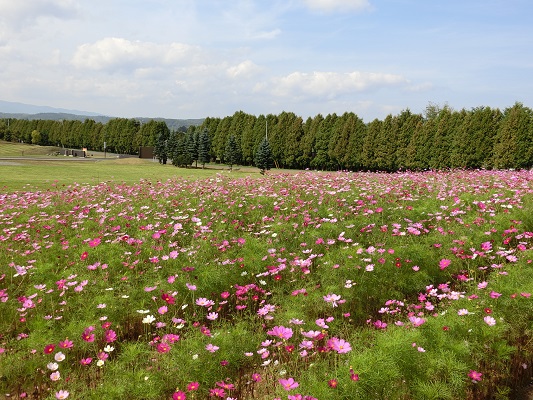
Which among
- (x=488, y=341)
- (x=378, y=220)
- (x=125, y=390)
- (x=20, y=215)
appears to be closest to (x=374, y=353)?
(x=488, y=341)

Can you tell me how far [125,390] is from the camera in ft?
9.91

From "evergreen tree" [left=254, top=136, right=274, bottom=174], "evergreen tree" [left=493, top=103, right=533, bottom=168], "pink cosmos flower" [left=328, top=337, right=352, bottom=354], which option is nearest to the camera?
"pink cosmos flower" [left=328, top=337, right=352, bottom=354]

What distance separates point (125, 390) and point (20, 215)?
7.24 meters

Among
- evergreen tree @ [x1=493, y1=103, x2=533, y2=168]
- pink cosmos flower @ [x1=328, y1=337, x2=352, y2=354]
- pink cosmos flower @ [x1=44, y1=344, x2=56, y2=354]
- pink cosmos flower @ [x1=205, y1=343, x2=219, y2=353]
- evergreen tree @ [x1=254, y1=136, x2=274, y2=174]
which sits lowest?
pink cosmos flower @ [x1=44, y1=344, x2=56, y2=354]

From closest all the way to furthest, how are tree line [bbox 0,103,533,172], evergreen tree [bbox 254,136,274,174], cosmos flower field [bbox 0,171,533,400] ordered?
1. cosmos flower field [bbox 0,171,533,400]
2. tree line [bbox 0,103,533,172]
3. evergreen tree [bbox 254,136,274,174]

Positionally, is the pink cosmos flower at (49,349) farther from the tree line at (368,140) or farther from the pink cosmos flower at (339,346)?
the tree line at (368,140)

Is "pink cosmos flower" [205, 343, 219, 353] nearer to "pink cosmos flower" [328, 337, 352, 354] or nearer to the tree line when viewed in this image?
"pink cosmos flower" [328, 337, 352, 354]

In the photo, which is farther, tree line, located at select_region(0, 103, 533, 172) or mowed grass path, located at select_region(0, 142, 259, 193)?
tree line, located at select_region(0, 103, 533, 172)

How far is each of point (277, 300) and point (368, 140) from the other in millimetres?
38714

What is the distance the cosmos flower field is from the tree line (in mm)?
25327

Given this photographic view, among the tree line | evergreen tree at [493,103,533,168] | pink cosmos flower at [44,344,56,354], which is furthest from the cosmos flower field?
the tree line

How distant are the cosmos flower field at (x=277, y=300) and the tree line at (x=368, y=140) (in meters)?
25.3

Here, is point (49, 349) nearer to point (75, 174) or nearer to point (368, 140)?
point (75, 174)

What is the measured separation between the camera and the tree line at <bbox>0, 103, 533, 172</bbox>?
2972 centimetres
